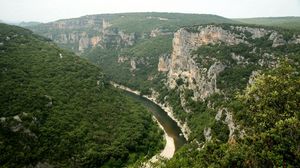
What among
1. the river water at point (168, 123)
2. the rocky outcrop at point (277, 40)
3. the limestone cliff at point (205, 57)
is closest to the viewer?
the river water at point (168, 123)

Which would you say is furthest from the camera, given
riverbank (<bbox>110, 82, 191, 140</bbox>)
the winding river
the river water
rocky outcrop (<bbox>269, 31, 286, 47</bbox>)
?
rocky outcrop (<bbox>269, 31, 286, 47</bbox>)

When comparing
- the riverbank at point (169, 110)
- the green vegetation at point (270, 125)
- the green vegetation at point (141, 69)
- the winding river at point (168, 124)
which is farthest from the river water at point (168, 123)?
the green vegetation at point (270, 125)

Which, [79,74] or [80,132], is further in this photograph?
[79,74]

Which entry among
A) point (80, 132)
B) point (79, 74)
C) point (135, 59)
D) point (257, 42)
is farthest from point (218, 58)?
point (135, 59)

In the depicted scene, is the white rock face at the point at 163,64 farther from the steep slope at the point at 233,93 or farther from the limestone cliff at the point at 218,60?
the limestone cliff at the point at 218,60

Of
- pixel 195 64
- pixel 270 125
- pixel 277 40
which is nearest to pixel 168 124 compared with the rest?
pixel 195 64

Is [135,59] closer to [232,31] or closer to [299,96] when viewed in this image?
[232,31]

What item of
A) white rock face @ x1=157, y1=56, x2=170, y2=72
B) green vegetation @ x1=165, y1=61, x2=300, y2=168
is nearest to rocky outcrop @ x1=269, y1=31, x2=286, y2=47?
white rock face @ x1=157, y1=56, x2=170, y2=72

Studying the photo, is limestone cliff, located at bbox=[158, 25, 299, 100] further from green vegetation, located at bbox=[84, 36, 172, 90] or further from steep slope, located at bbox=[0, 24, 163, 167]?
steep slope, located at bbox=[0, 24, 163, 167]
